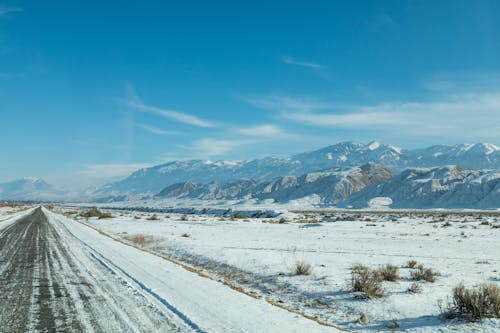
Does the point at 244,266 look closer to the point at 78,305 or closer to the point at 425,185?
the point at 78,305

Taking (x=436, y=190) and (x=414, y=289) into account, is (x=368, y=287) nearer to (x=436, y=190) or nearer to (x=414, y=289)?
(x=414, y=289)

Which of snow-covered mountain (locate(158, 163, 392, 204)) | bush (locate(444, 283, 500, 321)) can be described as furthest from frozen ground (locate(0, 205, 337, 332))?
snow-covered mountain (locate(158, 163, 392, 204))

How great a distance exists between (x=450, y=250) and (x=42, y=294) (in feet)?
58.4

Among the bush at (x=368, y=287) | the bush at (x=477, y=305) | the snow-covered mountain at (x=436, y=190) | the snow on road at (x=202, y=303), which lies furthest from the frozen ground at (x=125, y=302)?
the snow-covered mountain at (x=436, y=190)

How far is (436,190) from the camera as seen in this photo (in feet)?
398

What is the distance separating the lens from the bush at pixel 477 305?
728 centimetres

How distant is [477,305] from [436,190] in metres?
126

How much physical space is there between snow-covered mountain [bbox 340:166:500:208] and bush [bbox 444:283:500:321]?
10924 centimetres

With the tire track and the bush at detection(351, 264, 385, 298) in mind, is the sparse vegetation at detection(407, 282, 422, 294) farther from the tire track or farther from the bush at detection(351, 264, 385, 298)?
the tire track

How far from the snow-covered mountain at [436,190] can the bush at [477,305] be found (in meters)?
109

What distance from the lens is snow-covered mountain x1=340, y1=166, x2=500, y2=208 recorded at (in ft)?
359

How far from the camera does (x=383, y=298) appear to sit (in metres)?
9.10

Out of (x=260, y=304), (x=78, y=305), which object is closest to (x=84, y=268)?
(x=78, y=305)

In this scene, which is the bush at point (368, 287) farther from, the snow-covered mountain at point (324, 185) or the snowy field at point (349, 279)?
the snow-covered mountain at point (324, 185)
